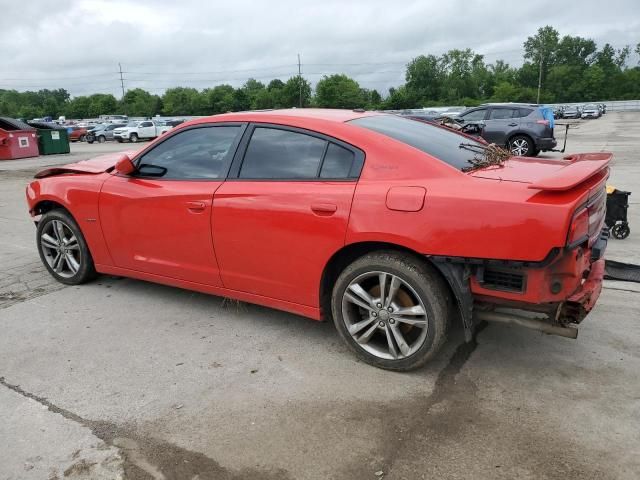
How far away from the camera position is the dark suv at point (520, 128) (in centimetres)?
1485

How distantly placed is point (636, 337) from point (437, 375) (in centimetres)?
152

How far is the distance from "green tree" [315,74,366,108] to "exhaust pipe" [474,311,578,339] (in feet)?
265

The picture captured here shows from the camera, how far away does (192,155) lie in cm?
396

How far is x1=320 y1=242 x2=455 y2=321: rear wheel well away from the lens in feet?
10.1

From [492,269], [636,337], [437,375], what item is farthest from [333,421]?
[636,337]

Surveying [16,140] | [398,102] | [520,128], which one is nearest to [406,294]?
[520,128]

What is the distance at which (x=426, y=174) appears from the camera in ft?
9.85

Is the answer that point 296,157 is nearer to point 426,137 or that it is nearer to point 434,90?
point 426,137

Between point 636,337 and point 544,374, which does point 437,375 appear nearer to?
point 544,374

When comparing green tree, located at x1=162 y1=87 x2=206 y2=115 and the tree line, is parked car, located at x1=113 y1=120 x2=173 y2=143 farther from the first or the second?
green tree, located at x1=162 y1=87 x2=206 y2=115

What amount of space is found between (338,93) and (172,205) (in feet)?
282

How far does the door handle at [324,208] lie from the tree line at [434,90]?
257ft

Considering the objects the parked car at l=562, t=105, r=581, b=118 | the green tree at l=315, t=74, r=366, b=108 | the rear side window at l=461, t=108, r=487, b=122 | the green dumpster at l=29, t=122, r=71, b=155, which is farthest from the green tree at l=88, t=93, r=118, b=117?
the rear side window at l=461, t=108, r=487, b=122

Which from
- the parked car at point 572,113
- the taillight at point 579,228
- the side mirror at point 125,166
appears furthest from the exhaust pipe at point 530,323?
the parked car at point 572,113
